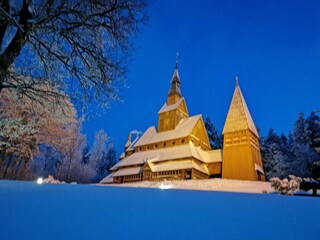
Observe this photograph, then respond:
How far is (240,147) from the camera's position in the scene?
2261 centimetres

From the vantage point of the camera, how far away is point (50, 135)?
22.6m

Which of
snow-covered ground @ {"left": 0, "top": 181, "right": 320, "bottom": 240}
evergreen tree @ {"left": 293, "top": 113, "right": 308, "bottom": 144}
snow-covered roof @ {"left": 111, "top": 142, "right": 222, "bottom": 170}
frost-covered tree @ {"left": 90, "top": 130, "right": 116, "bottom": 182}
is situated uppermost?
evergreen tree @ {"left": 293, "top": 113, "right": 308, "bottom": 144}

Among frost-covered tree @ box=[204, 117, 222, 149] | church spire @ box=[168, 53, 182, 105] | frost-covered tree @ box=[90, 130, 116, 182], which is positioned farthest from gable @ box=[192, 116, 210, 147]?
frost-covered tree @ box=[90, 130, 116, 182]

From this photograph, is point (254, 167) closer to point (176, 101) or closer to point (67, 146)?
point (176, 101)

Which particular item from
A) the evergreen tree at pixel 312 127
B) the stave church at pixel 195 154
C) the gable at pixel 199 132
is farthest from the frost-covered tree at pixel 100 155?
the evergreen tree at pixel 312 127

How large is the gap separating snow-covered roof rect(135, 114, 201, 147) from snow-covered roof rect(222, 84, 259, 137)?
4.66m

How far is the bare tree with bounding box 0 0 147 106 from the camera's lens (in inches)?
173

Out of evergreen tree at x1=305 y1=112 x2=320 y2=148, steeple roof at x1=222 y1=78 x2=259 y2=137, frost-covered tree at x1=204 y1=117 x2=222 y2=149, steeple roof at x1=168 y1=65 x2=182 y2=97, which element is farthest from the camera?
frost-covered tree at x1=204 y1=117 x2=222 y2=149

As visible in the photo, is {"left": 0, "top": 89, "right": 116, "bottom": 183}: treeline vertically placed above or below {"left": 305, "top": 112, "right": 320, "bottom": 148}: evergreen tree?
below

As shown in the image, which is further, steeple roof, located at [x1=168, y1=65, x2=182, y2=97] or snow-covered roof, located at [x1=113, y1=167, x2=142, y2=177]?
steeple roof, located at [x1=168, y1=65, x2=182, y2=97]

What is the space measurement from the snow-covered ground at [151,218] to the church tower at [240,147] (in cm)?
1994

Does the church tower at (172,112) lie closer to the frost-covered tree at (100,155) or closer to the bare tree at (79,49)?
the frost-covered tree at (100,155)

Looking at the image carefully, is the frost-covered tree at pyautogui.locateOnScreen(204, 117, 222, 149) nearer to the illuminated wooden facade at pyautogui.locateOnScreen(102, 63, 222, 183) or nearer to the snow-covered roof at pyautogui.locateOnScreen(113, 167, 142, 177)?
the illuminated wooden facade at pyautogui.locateOnScreen(102, 63, 222, 183)

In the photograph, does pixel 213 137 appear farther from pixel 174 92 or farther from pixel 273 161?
pixel 174 92
